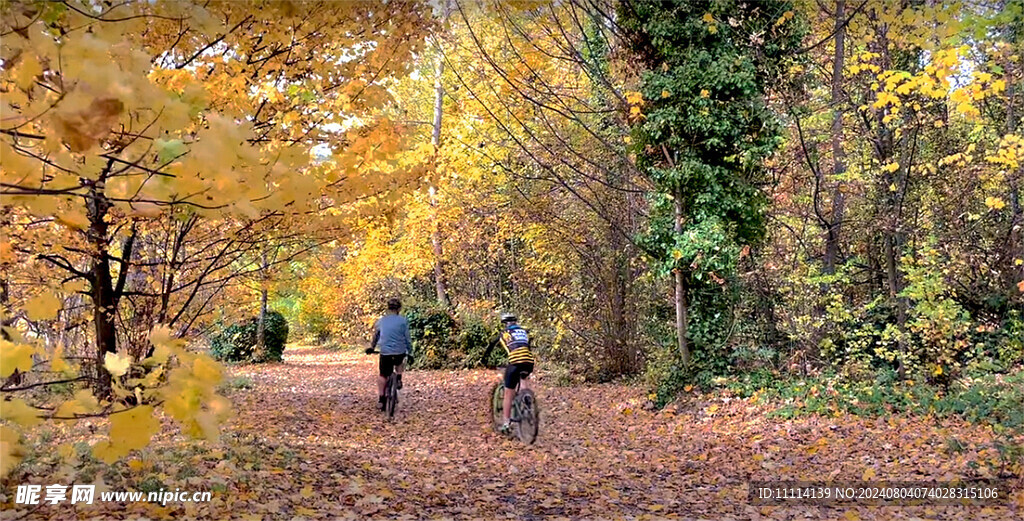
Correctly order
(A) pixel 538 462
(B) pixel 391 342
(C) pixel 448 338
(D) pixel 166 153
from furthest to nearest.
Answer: (C) pixel 448 338, (B) pixel 391 342, (A) pixel 538 462, (D) pixel 166 153

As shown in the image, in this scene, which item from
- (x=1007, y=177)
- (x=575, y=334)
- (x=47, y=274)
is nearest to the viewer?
(x=47, y=274)

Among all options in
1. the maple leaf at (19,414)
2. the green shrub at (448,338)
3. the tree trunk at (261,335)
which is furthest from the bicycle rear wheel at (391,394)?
the tree trunk at (261,335)

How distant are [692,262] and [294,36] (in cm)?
602

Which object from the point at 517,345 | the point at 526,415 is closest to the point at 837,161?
the point at 517,345

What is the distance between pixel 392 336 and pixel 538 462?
2.88 metres

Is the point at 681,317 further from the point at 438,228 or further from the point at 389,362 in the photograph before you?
the point at 438,228

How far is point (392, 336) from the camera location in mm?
8438

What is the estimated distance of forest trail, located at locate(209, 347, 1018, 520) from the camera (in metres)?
4.61

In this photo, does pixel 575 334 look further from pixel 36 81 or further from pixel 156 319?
pixel 36 81

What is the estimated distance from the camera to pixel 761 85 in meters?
8.88

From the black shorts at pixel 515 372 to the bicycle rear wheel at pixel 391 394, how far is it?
74.5 inches

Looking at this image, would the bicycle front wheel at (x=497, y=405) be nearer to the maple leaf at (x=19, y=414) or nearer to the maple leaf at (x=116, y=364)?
the maple leaf at (x=116, y=364)

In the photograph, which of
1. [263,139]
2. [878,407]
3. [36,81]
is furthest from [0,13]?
[878,407]

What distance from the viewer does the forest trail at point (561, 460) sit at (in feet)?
15.1
